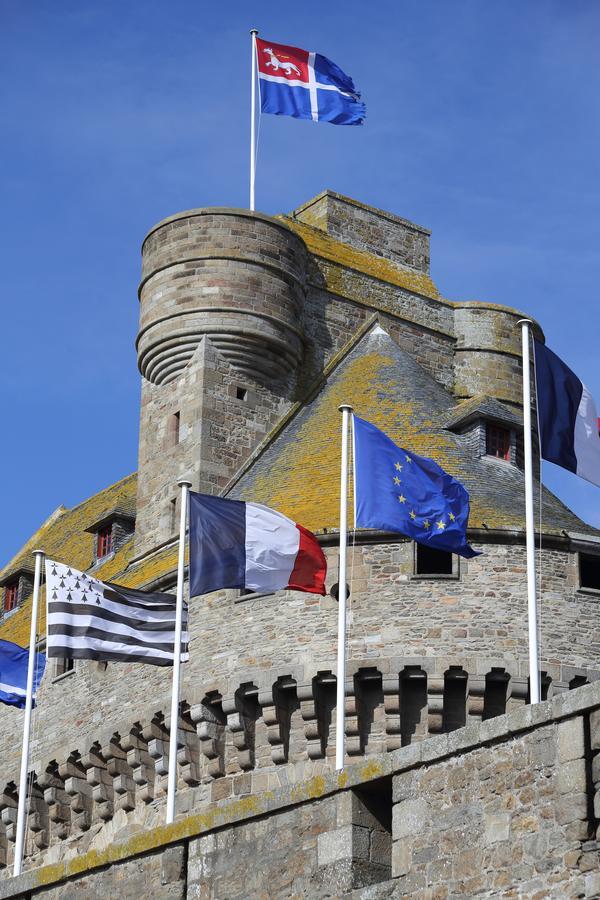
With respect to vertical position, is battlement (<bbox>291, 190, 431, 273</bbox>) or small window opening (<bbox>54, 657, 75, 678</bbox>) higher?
battlement (<bbox>291, 190, 431, 273</bbox>)

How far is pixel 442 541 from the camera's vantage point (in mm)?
22672

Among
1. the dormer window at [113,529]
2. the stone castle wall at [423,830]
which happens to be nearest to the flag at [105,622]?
the stone castle wall at [423,830]

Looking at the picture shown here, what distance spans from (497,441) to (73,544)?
1271cm

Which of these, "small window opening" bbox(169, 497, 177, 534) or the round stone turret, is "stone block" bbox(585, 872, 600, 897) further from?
the round stone turret

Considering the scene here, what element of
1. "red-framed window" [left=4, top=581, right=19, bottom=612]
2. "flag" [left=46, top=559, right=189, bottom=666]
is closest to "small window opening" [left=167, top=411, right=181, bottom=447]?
"flag" [left=46, top=559, right=189, bottom=666]

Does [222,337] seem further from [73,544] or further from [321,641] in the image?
[73,544]

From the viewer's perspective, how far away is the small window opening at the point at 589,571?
2694 centimetres

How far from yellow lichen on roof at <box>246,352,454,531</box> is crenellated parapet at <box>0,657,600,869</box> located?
8.01 feet

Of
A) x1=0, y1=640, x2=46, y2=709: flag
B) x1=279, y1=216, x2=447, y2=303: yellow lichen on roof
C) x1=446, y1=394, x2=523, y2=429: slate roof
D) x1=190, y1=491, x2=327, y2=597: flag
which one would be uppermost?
x1=279, y1=216, x2=447, y2=303: yellow lichen on roof


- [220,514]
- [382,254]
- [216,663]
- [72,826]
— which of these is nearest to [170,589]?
[216,663]

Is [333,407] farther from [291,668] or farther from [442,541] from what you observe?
[442,541]

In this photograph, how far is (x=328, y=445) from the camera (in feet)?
97.2

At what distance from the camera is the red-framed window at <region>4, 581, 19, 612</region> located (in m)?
38.8

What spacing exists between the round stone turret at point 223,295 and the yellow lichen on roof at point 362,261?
2.08 m
